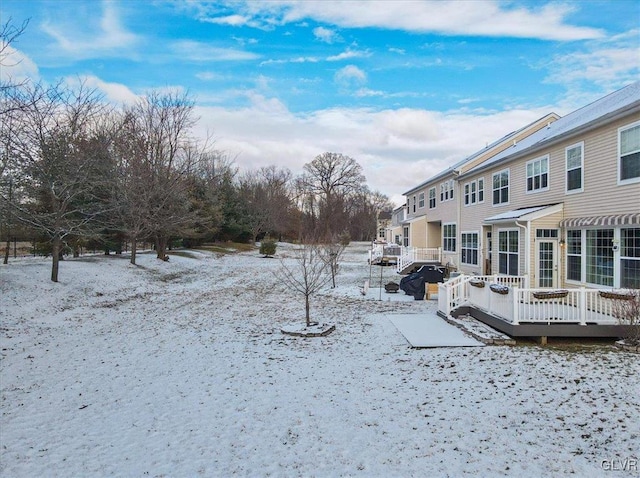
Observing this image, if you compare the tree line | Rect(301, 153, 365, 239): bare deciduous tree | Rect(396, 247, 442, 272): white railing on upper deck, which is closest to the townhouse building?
Rect(396, 247, 442, 272): white railing on upper deck

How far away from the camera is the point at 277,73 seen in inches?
640

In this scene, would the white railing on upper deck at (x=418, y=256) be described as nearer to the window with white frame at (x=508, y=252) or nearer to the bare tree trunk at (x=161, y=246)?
the window with white frame at (x=508, y=252)

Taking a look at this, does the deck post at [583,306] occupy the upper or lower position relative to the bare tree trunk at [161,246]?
lower

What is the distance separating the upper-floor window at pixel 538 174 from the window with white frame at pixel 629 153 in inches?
129

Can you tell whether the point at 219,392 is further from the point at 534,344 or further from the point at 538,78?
the point at 538,78

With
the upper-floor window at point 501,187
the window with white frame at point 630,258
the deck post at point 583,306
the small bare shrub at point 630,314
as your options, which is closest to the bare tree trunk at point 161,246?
the upper-floor window at point 501,187

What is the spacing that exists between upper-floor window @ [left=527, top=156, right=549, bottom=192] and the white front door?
82.0 inches

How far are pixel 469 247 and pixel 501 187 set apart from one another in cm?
383

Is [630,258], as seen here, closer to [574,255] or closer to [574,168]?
[574,255]

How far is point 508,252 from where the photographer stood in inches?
564

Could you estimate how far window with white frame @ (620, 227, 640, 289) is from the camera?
9102 mm

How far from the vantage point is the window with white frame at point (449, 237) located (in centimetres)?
2138

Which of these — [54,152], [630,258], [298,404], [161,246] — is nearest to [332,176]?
[161,246]

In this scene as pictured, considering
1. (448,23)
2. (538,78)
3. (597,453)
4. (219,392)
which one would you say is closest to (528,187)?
(538,78)
